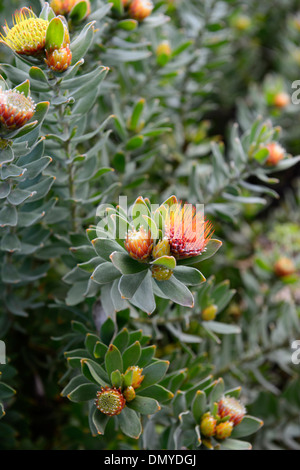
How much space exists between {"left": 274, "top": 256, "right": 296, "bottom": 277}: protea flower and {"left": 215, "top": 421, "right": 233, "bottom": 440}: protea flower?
666 millimetres

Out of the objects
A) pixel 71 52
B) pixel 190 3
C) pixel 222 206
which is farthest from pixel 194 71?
pixel 71 52

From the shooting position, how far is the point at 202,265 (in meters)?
1.58

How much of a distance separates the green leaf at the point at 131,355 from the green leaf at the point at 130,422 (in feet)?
0.28

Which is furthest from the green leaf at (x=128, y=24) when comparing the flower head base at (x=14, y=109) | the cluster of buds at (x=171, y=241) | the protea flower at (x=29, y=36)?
the cluster of buds at (x=171, y=241)

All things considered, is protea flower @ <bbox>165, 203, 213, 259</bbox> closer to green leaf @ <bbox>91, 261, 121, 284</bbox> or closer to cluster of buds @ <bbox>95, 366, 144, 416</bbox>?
green leaf @ <bbox>91, 261, 121, 284</bbox>

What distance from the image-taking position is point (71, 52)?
84 cm

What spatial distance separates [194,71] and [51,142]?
0.86 meters

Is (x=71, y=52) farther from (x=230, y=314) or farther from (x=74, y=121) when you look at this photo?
(x=230, y=314)

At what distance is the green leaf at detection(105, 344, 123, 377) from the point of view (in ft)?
2.76

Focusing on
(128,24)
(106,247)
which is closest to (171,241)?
(106,247)

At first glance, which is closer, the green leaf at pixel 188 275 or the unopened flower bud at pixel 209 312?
the green leaf at pixel 188 275

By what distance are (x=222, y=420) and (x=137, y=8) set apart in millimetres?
1001

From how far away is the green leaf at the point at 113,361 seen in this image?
0.84 metres

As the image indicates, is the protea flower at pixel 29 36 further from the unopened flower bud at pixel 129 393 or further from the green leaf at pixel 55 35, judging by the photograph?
the unopened flower bud at pixel 129 393
